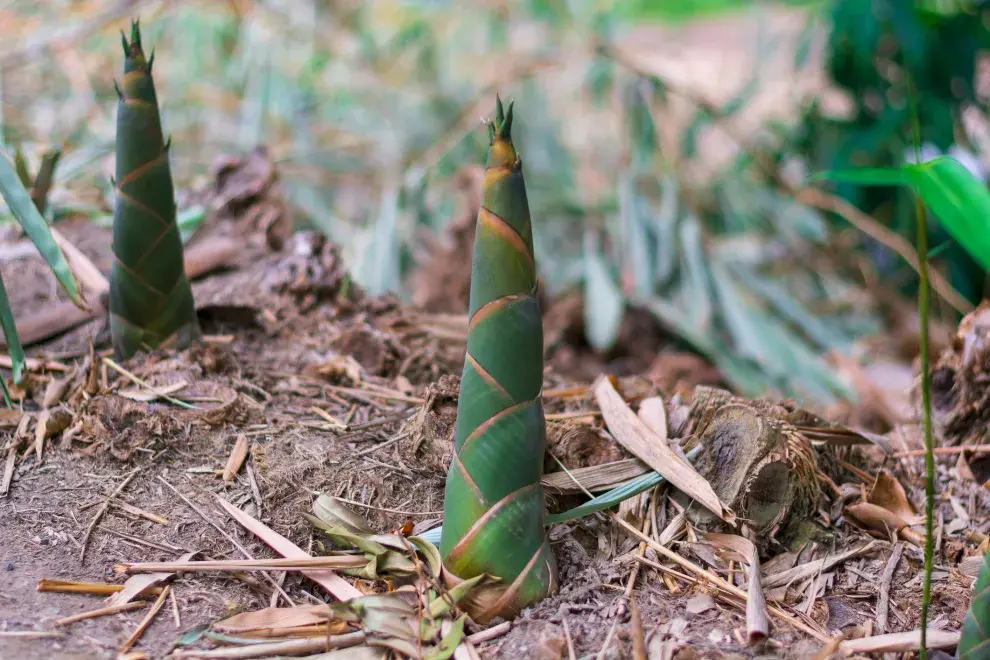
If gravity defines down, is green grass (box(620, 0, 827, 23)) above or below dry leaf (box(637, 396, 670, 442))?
above

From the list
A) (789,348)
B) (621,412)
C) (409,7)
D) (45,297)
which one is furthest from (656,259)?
(409,7)

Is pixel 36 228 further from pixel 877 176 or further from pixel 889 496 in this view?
pixel 889 496

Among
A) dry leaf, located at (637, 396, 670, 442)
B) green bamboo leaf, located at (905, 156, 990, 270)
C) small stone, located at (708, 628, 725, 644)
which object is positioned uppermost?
green bamboo leaf, located at (905, 156, 990, 270)

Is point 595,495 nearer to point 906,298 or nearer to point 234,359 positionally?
point 234,359

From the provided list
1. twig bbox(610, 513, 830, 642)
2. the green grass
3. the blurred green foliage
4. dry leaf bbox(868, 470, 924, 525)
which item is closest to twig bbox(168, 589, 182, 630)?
twig bbox(610, 513, 830, 642)

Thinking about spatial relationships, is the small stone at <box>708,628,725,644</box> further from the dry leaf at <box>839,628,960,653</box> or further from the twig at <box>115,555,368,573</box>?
the twig at <box>115,555,368,573</box>

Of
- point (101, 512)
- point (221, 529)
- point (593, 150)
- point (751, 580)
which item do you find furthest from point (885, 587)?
point (593, 150)

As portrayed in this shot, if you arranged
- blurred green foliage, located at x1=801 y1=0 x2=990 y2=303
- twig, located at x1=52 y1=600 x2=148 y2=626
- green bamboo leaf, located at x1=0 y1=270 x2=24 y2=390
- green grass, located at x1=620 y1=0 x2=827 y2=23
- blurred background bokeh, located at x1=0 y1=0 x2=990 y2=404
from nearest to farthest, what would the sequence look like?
twig, located at x1=52 y1=600 x2=148 y2=626, green bamboo leaf, located at x1=0 y1=270 x2=24 y2=390, blurred background bokeh, located at x1=0 y1=0 x2=990 y2=404, blurred green foliage, located at x1=801 y1=0 x2=990 y2=303, green grass, located at x1=620 y1=0 x2=827 y2=23
